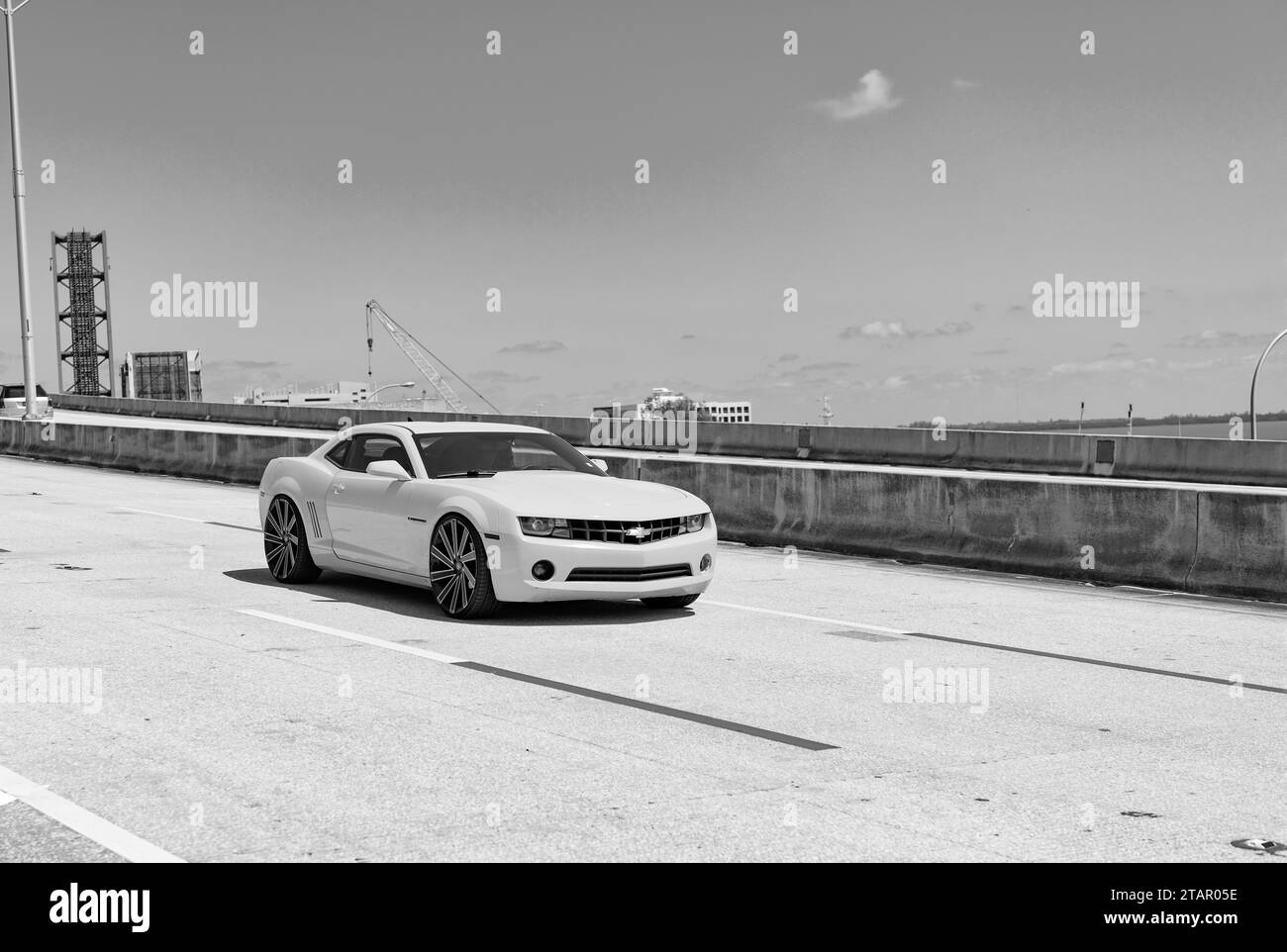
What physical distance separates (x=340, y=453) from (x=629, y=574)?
3.21 metres

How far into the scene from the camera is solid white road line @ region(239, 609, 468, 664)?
8.73 meters

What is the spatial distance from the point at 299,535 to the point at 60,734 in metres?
5.40

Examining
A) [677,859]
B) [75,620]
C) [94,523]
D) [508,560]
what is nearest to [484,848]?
[677,859]

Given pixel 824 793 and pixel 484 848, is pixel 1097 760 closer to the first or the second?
pixel 824 793

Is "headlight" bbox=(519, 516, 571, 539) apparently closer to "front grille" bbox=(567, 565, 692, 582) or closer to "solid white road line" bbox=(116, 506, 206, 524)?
"front grille" bbox=(567, 565, 692, 582)

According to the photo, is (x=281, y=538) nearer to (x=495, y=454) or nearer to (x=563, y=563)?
(x=495, y=454)

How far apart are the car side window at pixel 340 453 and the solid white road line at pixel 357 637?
173 cm

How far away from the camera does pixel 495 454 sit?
11.3 metres

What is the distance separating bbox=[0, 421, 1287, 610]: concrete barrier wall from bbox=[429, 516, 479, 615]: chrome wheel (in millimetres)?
6416

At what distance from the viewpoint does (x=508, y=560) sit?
9.91 meters

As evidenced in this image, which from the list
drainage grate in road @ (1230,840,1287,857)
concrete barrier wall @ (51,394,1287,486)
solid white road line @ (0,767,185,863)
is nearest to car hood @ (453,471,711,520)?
solid white road line @ (0,767,185,863)

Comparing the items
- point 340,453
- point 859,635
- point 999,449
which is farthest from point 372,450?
point 999,449

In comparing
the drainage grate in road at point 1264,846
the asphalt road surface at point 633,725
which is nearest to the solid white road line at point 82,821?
the asphalt road surface at point 633,725
